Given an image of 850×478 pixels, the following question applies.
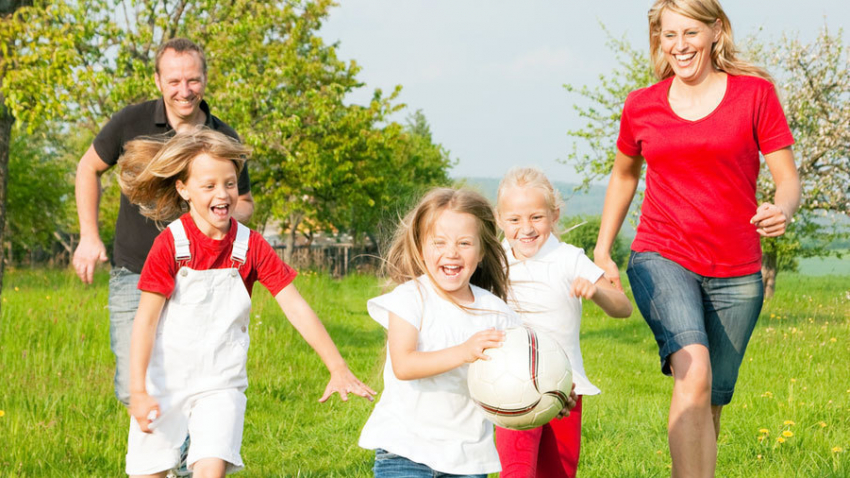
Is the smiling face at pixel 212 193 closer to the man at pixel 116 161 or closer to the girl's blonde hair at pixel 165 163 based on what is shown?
the girl's blonde hair at pixel 165 163

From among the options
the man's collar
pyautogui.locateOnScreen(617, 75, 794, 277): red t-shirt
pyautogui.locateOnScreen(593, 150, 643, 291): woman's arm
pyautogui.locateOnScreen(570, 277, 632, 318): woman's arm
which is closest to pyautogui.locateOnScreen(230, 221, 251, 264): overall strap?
the man's collar

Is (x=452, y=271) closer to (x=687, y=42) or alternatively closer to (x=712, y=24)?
(x=687, y=42)

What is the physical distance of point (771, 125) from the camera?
386 cm

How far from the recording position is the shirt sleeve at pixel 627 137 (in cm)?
425

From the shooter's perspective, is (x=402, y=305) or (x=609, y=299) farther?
(x=609, y=299)

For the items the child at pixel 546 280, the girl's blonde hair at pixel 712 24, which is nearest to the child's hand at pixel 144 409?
the child at pixel 546 280

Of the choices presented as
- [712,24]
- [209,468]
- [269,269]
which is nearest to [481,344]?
[269,269]

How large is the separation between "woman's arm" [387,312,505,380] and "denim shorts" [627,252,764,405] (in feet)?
4.62

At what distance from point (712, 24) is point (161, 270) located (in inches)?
110

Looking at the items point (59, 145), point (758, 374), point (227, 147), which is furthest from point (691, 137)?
point (59, 145)

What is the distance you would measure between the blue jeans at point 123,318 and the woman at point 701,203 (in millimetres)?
2436

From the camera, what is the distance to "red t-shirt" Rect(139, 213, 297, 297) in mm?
3377

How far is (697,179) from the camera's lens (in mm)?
3930

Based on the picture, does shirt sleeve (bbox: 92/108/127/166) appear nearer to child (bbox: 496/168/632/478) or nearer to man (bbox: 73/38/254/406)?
man (bbox: 73/38/254/406)
